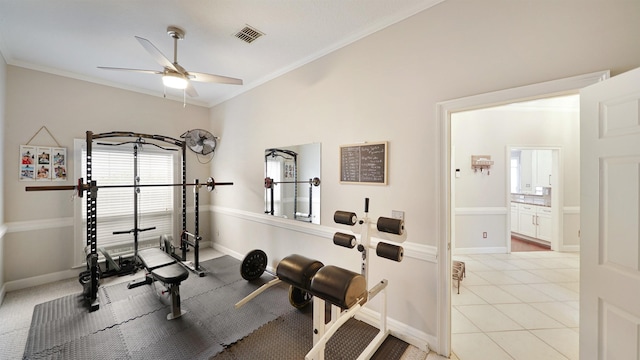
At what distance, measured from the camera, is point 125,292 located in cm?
319

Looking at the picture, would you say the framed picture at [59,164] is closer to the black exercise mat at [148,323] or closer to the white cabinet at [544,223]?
the black exercise mat at [148,323]

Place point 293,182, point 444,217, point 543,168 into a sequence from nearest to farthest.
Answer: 1. point 444,217
2. point 293,182
3. point 543,168

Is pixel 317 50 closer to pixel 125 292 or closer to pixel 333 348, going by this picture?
pixel 333 348

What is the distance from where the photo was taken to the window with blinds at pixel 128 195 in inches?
154

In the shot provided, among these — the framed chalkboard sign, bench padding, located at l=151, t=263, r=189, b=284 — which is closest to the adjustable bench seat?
the framed chalkboard sign

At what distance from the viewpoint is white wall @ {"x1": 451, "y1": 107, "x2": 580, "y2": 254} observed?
482 cm

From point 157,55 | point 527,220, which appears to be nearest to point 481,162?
point 527,220

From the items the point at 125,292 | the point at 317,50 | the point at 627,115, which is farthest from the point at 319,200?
the point at 125,292

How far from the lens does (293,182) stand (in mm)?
3418

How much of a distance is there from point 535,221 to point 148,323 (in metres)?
7.88

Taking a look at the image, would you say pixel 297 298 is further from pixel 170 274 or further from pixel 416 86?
pixel 416 86

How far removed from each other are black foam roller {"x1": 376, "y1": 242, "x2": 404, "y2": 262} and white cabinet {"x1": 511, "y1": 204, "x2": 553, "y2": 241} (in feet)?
18.4

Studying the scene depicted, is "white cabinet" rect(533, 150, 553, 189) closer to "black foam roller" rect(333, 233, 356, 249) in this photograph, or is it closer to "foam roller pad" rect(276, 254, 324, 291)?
"black foam roller" rect(333, 233, 356, 249)

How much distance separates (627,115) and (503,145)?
4263 mm
